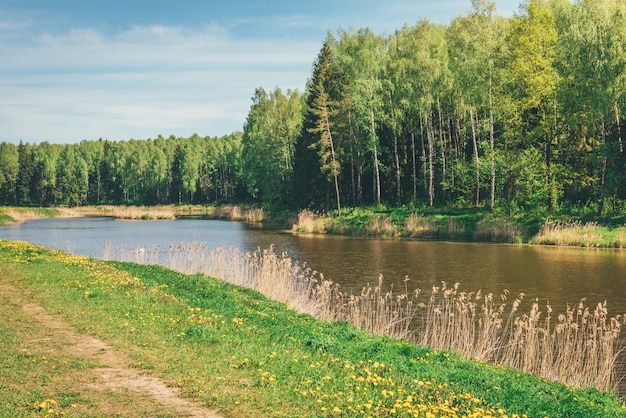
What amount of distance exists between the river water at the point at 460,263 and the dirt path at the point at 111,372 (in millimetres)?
13841

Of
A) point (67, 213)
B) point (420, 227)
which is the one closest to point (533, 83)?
point (420, 227)

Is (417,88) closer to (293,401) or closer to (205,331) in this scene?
(205,331)

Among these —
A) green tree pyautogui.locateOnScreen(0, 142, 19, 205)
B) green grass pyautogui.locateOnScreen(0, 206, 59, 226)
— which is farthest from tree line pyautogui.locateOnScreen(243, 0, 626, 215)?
green tree pyautogui.locateOnScreen(0, 142, 19, 205)

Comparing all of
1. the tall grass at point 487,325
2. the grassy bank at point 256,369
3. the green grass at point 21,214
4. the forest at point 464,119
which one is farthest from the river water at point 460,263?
the green grass at point 21,214

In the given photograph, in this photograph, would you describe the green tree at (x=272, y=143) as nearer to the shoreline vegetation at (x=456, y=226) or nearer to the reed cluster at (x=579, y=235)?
the shoreline vegetation at (x=456, y=226)

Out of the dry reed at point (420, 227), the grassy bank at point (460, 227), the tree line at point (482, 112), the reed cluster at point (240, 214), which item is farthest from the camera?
the reed cluster at point (240, 214)

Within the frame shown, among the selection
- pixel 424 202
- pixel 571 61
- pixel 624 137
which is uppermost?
pixel 571 61

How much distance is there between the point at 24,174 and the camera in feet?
437

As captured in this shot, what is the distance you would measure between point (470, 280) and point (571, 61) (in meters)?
23.4

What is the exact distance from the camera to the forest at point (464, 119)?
4044 cm

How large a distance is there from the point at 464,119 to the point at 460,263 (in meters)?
34.0

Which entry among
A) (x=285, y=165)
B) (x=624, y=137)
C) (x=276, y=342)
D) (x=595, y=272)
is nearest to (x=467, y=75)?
(x=624, y=137)

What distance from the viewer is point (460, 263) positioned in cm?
3089

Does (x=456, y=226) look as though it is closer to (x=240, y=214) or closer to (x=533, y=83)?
(x=533, y=83)
